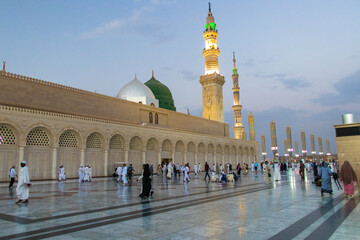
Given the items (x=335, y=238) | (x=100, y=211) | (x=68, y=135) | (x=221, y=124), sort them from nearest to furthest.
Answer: (x=335, y=238) → (x=100, y=211) → (x=68, y=135) → (x=221, y=124)

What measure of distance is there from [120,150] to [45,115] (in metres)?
5.59

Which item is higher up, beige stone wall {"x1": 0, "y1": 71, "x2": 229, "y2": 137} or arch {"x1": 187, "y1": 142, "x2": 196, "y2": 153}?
beige stone wall {"x1": 0, "y1": 71, "x2": 229, "y2": 137}

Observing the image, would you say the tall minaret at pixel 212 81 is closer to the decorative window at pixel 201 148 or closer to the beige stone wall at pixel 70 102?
the decorative window at pixel 201 148

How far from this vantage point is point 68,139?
1493 cm

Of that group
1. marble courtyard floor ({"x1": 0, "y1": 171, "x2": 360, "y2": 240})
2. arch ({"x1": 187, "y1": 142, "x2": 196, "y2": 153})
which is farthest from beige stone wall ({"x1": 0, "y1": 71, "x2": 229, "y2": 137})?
marble courtyard floor ({"x1": 0, "y1": 171, "x2": 360, "y2": 240})

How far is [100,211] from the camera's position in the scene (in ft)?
→ 16.8

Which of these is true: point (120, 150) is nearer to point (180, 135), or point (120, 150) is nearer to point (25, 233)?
point (180, 135)

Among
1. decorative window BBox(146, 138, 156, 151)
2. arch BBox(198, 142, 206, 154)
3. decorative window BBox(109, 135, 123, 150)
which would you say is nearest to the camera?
decorative window BBox(109, 135, 123, 150)

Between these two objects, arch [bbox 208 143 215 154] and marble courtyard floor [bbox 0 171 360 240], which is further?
arch [bbox 208 143 215 154]

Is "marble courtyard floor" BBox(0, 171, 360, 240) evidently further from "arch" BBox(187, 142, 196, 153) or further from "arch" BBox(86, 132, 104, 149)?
"arch" BBox(187, 142, 196, 153)

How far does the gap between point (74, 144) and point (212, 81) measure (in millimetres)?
22518

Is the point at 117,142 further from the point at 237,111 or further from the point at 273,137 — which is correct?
the point at 273,137

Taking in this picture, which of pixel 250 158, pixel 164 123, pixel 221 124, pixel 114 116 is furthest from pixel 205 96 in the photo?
pixel 114 116

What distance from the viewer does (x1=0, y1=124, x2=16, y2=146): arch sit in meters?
12.2
